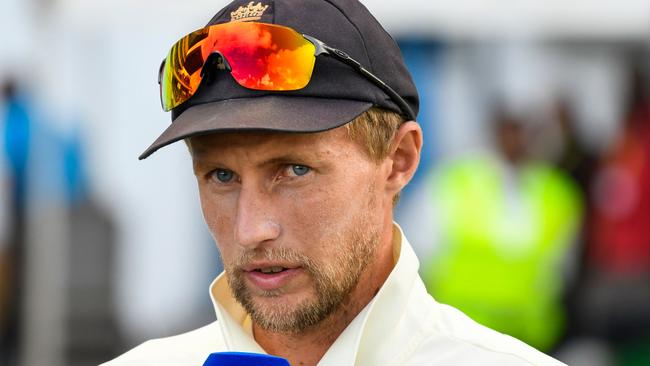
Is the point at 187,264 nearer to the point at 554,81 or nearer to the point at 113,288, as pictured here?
the point at 113,288

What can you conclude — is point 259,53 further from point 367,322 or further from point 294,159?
point 367,322

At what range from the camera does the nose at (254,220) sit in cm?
243

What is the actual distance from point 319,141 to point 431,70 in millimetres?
5751

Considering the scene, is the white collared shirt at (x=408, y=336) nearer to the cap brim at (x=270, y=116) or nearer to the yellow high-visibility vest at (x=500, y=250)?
the cap brim at (x=270, y=116)

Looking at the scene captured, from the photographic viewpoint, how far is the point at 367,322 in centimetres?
252

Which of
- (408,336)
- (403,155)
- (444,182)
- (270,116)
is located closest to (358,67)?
(270,116)

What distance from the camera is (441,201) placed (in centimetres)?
768

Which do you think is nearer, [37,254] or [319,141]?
[319,141]

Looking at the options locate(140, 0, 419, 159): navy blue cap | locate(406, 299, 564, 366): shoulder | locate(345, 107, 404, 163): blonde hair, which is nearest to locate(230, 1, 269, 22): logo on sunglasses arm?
locate(140, 0, 419, 159): navy blue cap

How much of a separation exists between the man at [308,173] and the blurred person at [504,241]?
494cm

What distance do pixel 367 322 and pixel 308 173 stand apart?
1.00 feet

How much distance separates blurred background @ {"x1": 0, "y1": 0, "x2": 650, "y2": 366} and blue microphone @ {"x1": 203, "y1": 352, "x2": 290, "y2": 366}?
5464 mm

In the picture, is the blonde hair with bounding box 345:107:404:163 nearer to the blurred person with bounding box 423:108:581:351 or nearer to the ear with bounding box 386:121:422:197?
the ear with bounding box 386:121:422:197

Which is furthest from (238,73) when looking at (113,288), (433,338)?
(113,288)
